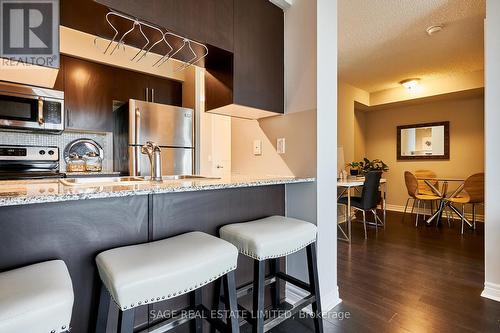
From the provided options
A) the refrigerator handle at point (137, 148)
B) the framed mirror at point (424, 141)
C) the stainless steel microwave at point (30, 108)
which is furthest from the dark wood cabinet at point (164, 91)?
the framed mirror at point (424, 141)

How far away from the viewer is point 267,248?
1185mm

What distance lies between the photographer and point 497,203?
1918 millimetres

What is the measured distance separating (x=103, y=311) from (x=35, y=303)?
0.46 meters

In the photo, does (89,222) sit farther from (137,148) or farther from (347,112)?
(347,112)

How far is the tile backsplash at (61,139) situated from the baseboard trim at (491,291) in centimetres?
392

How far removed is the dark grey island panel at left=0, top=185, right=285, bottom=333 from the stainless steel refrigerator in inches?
73.1

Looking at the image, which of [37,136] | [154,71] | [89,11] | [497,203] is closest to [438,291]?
[497,203]

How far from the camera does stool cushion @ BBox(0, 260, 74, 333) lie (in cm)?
61

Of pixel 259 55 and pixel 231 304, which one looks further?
pixel 259 55

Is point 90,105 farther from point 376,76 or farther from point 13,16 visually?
point 376,76

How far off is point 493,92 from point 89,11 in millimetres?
2679

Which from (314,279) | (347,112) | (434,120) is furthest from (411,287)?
(434,120)

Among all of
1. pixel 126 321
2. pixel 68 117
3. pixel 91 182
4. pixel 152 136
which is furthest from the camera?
pixel 152 136

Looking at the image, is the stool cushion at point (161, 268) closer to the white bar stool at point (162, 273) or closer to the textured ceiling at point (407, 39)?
the white bar stool at point (162, 273)
